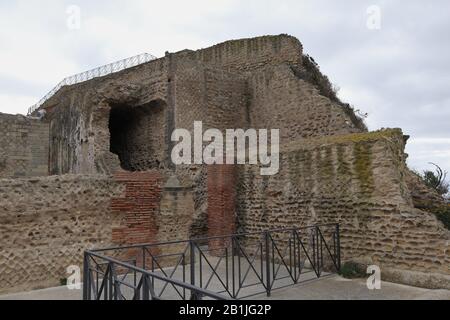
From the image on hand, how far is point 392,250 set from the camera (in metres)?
7.05

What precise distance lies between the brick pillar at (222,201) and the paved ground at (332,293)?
132 inches

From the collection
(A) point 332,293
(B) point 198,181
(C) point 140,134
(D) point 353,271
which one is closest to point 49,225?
(B) point 198,181

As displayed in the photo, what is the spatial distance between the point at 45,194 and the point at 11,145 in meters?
7.23

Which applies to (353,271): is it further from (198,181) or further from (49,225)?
(49,225)

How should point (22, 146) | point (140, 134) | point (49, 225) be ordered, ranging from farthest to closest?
1. point (22, 146)
2. point (140, 134)
3. point (49, 225)

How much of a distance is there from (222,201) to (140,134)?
482 centimetres

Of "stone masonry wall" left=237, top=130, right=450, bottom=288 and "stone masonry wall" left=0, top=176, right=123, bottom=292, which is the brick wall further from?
"stone masonry wall" left=237, top=130, right=450, bottom=288

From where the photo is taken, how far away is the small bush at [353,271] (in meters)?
7.33

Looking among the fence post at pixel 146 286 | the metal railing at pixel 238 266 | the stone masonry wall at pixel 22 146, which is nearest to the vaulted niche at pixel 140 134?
the stone masonry wall at pixel 22 146

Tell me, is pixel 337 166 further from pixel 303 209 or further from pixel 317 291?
pixel 317 291

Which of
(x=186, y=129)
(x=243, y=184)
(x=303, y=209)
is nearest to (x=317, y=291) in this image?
(x=303, y=209)

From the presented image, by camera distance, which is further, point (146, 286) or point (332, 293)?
point (332, 293)

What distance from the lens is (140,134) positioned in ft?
44.7

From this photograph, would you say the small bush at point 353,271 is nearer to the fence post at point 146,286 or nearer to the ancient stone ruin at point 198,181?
the ancient stone ruin at point 198,181
